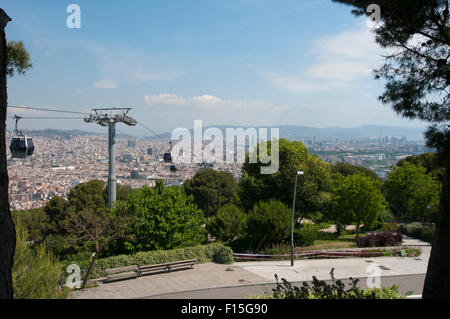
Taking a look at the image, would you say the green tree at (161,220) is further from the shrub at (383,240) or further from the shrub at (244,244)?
the shrub at (383,240)

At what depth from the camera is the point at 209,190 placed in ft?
143

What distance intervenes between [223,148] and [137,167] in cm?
2088

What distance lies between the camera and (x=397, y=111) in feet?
22.0

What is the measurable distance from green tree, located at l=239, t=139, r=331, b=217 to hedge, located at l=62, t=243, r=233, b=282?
488 inches

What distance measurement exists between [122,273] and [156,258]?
1690 millimetres

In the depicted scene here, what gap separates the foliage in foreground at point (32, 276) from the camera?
18.8ft

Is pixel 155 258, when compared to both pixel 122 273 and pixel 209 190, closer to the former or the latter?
pixel 122 273

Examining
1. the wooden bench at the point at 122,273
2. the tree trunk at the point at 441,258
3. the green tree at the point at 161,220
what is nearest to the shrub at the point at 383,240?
the green tree at the point at 161,220

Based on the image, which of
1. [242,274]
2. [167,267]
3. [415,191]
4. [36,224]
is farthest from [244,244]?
[36,224]

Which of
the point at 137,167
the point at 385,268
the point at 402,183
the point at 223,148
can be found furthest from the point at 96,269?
the point at 223,148

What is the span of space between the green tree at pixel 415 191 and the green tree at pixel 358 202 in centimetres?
564

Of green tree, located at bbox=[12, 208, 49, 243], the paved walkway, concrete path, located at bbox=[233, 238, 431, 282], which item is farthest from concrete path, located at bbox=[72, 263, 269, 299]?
green tree, located at bbox=[12, 208, 49, 243]

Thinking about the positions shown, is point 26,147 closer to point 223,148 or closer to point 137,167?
point 137,167
